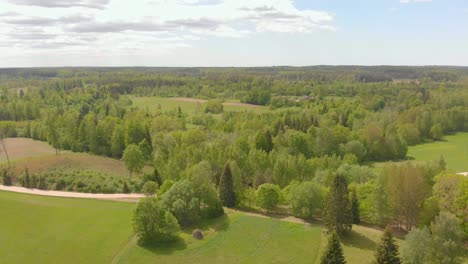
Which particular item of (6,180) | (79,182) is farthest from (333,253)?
(6,180)

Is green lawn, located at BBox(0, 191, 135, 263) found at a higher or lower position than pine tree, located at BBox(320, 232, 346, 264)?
lower

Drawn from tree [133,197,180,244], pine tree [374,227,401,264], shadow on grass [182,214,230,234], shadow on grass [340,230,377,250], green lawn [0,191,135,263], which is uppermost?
pine tree [374,227,401,264]

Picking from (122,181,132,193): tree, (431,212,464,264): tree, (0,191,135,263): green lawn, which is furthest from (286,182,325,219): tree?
(122,181,132,193): tree

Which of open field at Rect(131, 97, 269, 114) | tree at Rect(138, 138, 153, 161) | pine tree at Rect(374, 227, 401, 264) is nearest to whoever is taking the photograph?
pine tree at Rect(374, 227, 401, 264)

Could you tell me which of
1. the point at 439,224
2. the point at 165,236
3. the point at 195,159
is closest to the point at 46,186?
the point at 195,159

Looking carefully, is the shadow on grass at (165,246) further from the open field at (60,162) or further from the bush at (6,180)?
the bush at (6,180)

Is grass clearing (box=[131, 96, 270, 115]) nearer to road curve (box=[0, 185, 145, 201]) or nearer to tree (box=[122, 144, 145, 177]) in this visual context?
tree (box=[122, 144, 145, 177])

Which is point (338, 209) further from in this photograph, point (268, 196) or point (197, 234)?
point (197, 234)

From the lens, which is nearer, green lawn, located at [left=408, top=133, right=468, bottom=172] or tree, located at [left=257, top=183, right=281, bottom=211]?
tree, located at [left=257, top=183, right=281, bottom=211]

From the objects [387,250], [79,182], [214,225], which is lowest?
[79,182]
